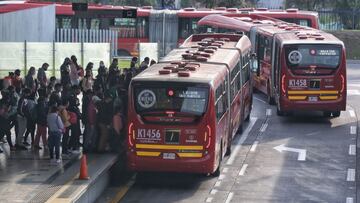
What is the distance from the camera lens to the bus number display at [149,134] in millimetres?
19109

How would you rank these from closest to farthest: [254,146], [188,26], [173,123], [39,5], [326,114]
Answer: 1. [173,123]
2. [254,146]
3. [326,114]
4. [39,5]
5. [188,26]

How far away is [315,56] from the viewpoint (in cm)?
2850

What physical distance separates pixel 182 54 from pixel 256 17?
876 inches

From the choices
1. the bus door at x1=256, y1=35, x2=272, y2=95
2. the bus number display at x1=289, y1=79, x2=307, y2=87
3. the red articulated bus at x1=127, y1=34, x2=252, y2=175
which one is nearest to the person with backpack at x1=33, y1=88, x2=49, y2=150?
the red articulated bus at x1=127, y1=34, x2=252, y2=175

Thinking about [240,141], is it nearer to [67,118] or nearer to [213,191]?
[213,191]

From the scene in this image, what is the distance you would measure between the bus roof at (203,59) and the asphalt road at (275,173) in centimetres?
237

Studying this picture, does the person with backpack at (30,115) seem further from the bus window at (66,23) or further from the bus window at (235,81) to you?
the bus window at (66,23)

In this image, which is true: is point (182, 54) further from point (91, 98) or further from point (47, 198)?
point (47, 198)

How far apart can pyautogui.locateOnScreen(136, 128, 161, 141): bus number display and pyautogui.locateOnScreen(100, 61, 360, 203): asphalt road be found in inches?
45.9

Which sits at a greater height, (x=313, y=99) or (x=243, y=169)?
(x=313, y=99)

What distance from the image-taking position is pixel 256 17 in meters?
44.8

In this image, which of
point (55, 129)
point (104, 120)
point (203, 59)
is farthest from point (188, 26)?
point (55, 129)

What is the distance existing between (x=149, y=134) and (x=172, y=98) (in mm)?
904

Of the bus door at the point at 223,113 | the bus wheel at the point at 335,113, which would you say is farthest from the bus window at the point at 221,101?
the bus wheel at the point at 335,113
